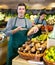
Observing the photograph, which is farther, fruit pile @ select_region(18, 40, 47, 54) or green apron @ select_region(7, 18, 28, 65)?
green apron @ select_region(7, 18, 28, 65)

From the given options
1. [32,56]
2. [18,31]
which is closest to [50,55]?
[32,56]

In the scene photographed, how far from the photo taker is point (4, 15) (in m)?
4.54

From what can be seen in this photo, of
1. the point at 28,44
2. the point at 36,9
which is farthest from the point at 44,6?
the point at 28,44

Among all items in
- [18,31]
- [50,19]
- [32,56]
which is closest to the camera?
[32,56]

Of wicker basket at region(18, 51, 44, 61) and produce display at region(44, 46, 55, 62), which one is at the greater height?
produce display at region(44, 46, 55, 62)

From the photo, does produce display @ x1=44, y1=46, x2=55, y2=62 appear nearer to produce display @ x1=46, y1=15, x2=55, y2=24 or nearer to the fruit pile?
the fruit pile

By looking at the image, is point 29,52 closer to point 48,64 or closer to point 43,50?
point 43,50

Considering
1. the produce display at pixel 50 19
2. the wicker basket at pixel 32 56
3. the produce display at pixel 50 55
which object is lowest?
the wicker basket at pixel 32 56

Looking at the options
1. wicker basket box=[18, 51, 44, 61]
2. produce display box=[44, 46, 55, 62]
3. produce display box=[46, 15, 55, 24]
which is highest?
produce display box=[46, 15, 55, 24]

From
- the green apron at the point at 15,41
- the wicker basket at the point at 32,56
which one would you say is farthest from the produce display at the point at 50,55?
the green apron at the point at 15,41

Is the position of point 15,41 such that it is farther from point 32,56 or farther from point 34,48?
point 32,56

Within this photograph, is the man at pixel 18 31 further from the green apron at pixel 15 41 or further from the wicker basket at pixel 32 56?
the wicker basket at pixel 32 56

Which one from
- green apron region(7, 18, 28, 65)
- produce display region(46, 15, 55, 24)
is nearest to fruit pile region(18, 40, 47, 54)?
green apron region(7, 18, 28, 65)

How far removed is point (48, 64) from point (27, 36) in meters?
1.38
